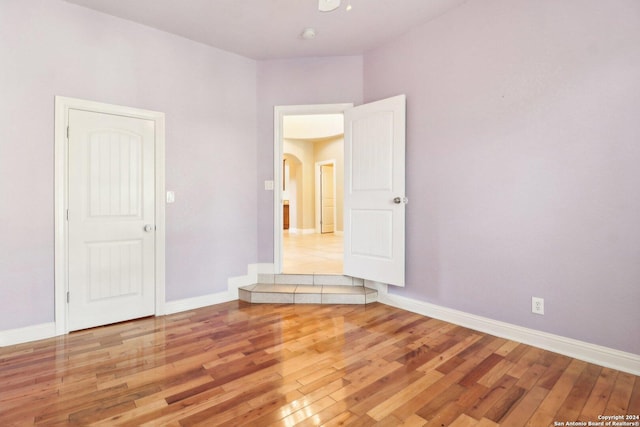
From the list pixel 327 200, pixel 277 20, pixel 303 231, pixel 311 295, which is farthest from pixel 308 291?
pixel 327 200

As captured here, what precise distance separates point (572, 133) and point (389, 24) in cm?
191

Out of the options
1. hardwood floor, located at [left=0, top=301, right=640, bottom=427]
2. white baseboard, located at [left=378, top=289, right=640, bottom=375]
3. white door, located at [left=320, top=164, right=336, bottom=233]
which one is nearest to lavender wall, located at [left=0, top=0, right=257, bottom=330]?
hardwood floor, located at [left=0, top=301, right=640, bottom=427]

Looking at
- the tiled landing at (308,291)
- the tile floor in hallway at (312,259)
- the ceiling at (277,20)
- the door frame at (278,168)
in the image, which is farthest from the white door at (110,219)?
the tile floor in hallway at (312,259)

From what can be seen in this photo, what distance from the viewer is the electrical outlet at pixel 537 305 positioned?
97.4 inches

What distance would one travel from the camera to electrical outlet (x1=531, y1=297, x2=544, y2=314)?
2475 millimetres

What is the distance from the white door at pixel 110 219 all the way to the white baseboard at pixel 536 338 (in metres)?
2.67

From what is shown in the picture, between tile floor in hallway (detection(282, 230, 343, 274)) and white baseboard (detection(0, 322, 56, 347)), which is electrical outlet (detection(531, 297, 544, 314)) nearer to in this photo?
tile floor in hallway (detection(282, 230, 343, 274))

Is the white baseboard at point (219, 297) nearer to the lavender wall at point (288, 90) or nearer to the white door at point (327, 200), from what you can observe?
the lavender wall at point (288, 90)

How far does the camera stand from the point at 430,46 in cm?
317

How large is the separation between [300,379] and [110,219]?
2.28 m

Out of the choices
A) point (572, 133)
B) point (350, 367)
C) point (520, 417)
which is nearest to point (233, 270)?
point (350, 367)

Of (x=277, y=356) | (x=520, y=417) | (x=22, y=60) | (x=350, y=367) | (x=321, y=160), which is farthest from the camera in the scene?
(x=321, y=160)

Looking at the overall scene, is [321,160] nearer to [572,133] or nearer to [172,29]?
[172,29]

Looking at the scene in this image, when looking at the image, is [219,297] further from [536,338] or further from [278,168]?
[536,338]
